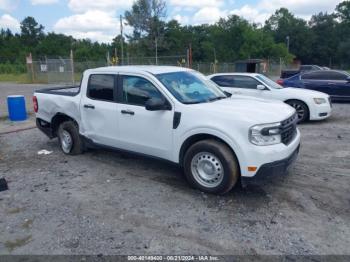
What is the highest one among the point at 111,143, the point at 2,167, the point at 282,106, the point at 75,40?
the point at 75,40

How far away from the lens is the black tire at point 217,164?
14.9 feet

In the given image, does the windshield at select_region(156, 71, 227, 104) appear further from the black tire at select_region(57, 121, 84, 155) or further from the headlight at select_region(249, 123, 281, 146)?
the black tire at select_region(57, 121, 84, 155)

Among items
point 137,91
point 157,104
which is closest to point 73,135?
point 137,91

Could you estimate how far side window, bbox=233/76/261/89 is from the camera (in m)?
10.2

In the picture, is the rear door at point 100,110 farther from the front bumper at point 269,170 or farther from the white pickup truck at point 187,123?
the front bumper at point 269,170

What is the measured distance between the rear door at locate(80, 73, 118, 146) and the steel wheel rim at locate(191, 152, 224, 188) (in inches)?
63.9

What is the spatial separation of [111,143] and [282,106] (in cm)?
283

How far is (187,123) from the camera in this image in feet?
15.9

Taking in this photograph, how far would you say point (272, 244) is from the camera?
12.0ft

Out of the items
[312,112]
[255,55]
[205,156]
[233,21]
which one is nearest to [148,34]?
[233,21]

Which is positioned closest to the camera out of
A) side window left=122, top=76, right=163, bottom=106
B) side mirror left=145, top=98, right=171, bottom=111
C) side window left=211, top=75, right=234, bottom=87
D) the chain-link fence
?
side mirror left=145, top=98, right=171, bottom=111

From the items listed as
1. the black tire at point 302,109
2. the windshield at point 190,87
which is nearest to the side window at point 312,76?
the black tire at point 302,109

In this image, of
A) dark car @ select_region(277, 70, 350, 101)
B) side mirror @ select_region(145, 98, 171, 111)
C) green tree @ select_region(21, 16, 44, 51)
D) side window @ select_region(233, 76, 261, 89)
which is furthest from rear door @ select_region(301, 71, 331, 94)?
green tree @ select_region(21, 16, 44, 51)

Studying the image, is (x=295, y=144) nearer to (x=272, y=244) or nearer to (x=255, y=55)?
(x=272, y=244)
